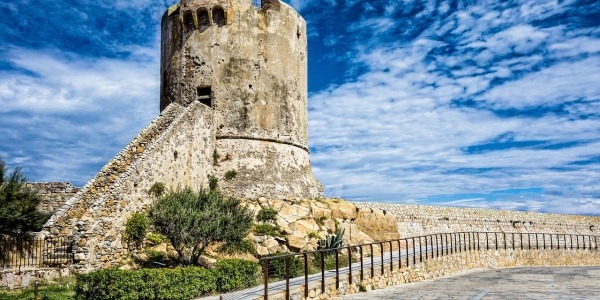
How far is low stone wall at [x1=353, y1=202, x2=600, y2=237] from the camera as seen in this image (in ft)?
119

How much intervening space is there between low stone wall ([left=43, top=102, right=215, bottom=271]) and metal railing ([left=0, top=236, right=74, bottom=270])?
0.98ft

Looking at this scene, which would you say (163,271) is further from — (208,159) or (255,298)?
(208,159)

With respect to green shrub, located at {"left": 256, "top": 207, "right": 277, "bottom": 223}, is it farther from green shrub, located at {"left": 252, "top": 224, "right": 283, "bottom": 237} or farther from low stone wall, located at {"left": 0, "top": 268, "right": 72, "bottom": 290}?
low stone wall, located at {"left": 0, "top": 268, "right": 72, "bottom": 290}

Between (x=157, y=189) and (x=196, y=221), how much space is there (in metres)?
4.05

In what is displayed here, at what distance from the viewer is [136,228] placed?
18891mm

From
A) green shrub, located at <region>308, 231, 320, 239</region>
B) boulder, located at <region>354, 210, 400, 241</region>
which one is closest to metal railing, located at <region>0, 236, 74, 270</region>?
green shrub, located at <region>308, 231, 320, 239</region>

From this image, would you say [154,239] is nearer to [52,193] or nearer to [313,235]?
[313,235]

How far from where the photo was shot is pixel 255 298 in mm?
12008

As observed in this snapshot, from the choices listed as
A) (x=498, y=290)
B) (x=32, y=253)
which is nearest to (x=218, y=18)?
(x=32, y=253)

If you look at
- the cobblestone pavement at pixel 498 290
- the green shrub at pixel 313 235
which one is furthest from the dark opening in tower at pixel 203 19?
the cobblestone pavement at pixel 498 290

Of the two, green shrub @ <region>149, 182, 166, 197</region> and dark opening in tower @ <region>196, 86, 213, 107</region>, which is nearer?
green shrub @ <region>149, 182, 166, 197</region>

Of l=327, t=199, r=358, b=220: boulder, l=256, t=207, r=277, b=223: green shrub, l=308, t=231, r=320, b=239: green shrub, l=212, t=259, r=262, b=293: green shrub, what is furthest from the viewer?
l=327, t=199, r=358, b=220: boulder

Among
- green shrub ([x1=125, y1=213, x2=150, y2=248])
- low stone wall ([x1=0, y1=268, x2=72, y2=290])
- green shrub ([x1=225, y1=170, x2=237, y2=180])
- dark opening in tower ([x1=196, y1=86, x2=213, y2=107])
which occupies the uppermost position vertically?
dark opening in tower ([x1=196, y1=86, x2=213, y2=107])

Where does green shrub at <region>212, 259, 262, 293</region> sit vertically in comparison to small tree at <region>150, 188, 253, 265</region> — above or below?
below
